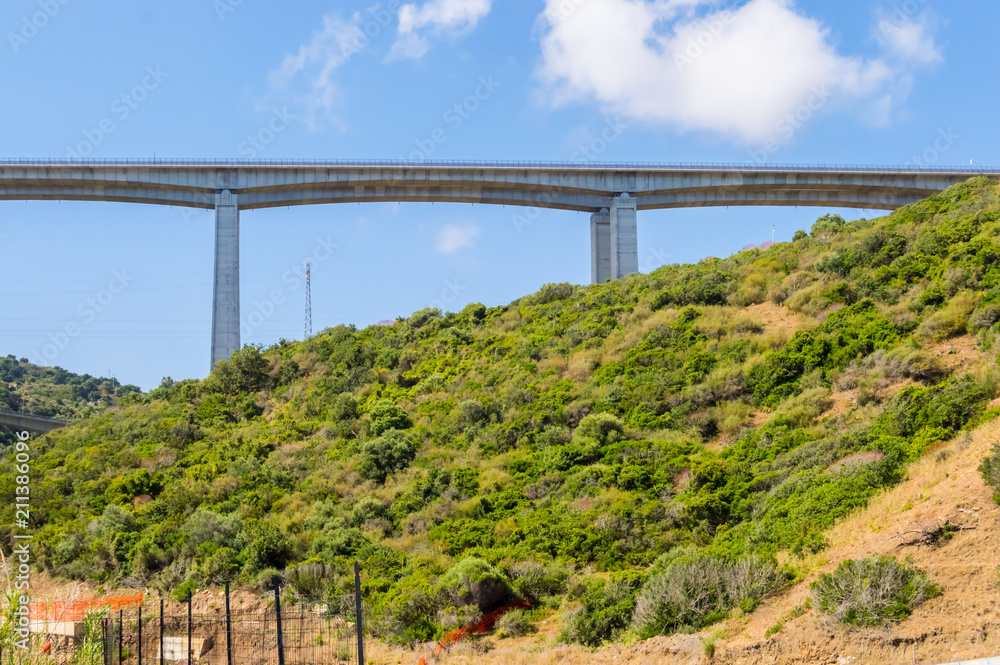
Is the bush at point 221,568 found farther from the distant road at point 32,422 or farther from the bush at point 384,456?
the distant road at point 32,422

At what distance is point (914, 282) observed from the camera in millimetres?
28781

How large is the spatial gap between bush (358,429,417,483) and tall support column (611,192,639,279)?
2106 centimetres

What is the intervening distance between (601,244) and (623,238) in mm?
1706

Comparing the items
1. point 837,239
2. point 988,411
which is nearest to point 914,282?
point 837,239

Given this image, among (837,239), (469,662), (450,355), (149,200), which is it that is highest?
(149,200)

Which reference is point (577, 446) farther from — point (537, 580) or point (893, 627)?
point (893, 627)

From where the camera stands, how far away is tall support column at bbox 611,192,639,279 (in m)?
46.5

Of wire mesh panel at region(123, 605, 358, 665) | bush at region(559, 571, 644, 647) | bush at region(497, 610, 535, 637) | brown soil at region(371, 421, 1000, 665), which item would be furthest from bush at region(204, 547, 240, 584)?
bush at region(559, 571, 644, 647)

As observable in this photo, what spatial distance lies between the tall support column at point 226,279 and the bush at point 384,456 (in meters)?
17.2

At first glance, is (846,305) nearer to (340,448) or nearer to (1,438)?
(340,448)

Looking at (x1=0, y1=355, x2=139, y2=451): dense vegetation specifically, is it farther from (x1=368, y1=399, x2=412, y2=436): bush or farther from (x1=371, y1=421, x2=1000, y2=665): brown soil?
(x1=371, y1=421, x2=1000, y2=665): brown soil

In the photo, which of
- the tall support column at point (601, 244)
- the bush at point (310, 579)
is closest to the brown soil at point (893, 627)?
the bush at point (310, 579)

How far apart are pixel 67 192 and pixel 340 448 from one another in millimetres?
24864

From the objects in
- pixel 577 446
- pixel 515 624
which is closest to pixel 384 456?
pixel 577 446
